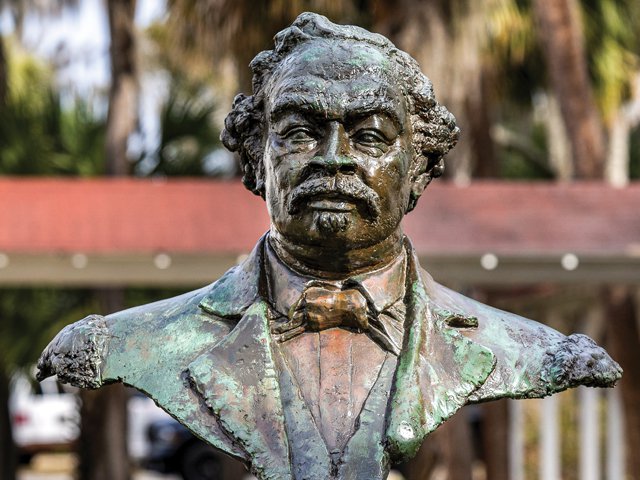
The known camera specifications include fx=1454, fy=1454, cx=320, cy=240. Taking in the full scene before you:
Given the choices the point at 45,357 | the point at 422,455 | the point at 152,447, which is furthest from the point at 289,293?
the point at 152,447

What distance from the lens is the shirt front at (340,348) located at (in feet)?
11.8

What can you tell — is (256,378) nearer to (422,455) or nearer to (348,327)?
(348,327)

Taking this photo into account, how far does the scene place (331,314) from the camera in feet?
12.1

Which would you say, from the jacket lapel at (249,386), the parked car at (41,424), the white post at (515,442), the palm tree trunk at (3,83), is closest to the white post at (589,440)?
the white post at (515,442)

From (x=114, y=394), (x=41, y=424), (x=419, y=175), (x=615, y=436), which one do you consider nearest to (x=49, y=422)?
(x=41, y=424)

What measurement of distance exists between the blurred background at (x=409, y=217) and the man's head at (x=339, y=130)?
549 centimetres

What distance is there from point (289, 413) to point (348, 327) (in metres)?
0.30

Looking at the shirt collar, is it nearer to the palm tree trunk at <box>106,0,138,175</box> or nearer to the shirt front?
the shirt front

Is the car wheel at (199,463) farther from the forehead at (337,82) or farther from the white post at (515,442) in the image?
the forehead at (337,82)

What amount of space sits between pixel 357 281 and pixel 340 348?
7.0 inches

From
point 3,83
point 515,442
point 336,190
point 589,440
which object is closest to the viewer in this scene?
point 336,190

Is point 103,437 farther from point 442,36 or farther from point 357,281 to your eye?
point 357,281

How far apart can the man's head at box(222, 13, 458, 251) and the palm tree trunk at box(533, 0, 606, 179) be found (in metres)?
7.47

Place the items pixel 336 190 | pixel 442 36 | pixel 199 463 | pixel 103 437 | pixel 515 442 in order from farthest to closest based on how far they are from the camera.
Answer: pixel 199 463
pixel 515 442
pixel 442 36
pixel 103 437
pixel 336 190
